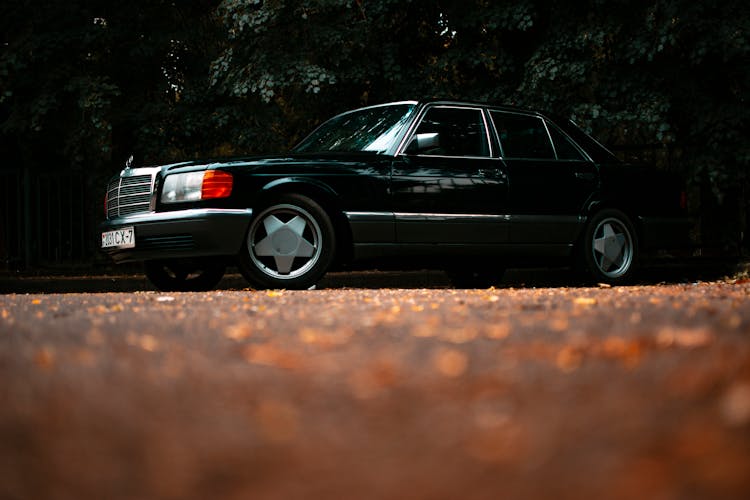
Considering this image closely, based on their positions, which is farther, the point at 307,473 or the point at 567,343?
the point at 567,343

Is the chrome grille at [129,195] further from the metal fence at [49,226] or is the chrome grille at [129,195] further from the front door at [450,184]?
the metal fence at [49,226]

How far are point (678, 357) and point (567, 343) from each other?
0.49 metres

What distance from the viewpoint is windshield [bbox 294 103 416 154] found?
8.12 m

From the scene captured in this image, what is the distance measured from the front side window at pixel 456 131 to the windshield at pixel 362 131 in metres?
0.21

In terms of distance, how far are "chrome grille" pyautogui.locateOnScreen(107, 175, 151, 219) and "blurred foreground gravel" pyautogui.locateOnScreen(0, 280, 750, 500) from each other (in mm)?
3071

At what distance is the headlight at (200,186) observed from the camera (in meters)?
7.31

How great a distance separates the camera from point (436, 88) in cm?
1257

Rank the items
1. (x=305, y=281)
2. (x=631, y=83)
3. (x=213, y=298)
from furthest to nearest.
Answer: (x=631, y=83) < (x=305, y=281) < (x=213, y=298)

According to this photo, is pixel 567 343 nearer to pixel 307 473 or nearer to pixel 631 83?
pixel 307 473

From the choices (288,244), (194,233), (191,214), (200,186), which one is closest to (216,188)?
(200,186)

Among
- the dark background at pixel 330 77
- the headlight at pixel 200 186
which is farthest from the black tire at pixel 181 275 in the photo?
the dark background at pixel 330 77

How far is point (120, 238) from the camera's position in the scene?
25.1 ft

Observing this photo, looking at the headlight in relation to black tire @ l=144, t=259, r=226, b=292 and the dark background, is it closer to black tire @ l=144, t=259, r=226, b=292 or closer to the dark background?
black tire @ l=144, t=259, r=226, b=292

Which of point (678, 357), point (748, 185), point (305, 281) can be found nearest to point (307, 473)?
point (678, 357)
